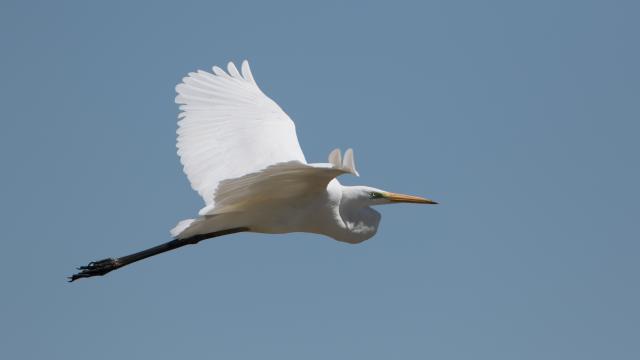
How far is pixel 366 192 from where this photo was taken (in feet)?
32.4

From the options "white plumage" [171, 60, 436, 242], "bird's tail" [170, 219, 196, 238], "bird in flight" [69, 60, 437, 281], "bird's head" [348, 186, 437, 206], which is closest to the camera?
"white plumage" [171, 60, 436, 242]

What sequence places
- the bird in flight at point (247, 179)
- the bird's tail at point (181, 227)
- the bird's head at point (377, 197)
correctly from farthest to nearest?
1. the bird's head at point (377, 197)
2. the bird's tail at point (181, 227)
3. the bird in flight at point (247, 179)

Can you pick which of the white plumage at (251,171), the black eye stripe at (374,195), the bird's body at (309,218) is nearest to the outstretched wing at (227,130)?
the white plumage at (251,171)

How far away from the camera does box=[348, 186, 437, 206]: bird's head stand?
32.2ft

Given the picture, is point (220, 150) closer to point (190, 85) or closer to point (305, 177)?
point (190, 85)

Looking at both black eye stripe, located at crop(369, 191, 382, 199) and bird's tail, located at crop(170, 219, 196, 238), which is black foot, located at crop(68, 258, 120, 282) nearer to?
bird's tail, located at crop(170, 219, 196, 238)

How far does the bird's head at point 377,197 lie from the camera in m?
9.83

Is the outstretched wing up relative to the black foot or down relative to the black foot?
up

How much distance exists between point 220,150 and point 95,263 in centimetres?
167

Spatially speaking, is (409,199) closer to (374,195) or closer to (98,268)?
(374,195)

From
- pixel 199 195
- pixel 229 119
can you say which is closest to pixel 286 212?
pixel 199 195

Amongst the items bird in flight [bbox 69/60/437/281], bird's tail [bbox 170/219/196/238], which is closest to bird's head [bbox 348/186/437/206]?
bird in flight [bbox 69/60/437/281]

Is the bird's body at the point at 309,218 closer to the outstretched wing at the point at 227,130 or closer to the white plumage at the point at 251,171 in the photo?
the white plumage at the point at 251,171

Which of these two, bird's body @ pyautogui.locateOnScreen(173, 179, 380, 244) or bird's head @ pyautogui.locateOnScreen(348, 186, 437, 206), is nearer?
bird's body @ pyautogui.locateOnScreen(173, 179, 380, 244)
